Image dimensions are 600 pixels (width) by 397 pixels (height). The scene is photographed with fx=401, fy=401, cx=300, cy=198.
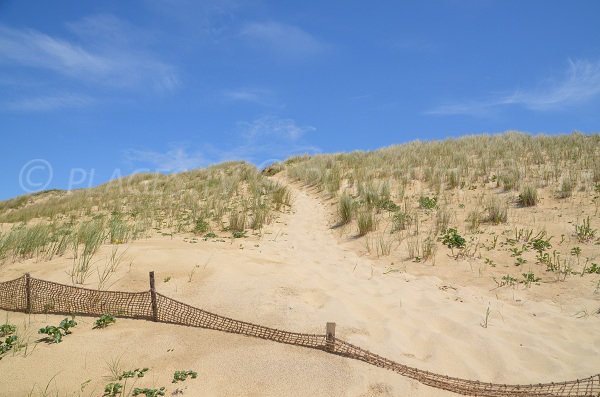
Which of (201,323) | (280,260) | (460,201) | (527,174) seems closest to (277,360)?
(201,323)

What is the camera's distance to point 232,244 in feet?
30.1

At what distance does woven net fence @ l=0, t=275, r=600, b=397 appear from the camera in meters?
3.81

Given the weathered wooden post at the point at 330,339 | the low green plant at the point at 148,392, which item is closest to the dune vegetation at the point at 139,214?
the low green plant at the point at 148,392

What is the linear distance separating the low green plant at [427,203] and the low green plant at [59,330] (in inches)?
348

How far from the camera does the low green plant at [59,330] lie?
458 cm

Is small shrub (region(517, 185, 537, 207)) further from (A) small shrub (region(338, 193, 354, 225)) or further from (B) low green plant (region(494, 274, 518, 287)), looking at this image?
(A) small shrub (region(338, 193, 354, 225))

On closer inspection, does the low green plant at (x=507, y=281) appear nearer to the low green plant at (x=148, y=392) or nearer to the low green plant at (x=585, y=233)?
the low green plant at (x=585, y=233)

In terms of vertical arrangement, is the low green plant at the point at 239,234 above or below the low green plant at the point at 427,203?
below

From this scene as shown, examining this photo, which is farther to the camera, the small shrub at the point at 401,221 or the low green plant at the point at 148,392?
the small shrub at the point at 401,221

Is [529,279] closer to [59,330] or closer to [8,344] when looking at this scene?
[59,330]

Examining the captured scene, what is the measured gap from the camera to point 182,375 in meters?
3.82

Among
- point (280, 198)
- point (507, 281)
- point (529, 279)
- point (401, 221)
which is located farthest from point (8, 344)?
point (280, 198)

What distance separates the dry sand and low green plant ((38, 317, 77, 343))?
0.13m

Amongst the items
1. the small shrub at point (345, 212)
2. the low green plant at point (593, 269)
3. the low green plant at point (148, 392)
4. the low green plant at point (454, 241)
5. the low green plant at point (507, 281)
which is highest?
the small shrub at point (345, 212)
